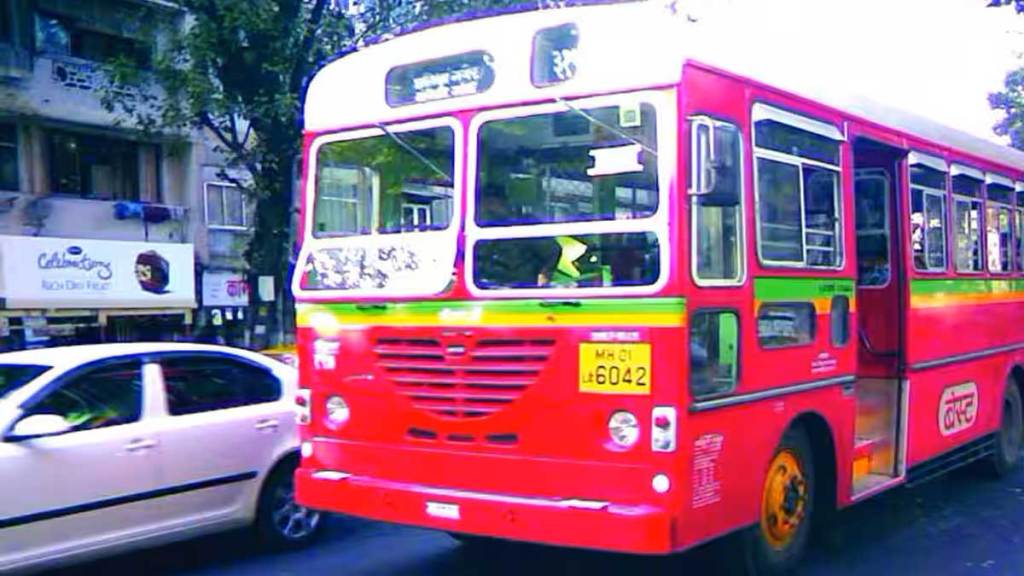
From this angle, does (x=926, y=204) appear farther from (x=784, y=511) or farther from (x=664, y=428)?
(x=664, y=428)

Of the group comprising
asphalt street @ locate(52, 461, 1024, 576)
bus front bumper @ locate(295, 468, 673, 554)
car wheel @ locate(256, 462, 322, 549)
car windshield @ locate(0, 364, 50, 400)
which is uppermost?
car windshield @ locate(0, 364, 50, 400)

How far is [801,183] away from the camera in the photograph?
600 cm

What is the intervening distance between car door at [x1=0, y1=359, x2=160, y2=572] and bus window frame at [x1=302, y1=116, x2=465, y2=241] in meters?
1.48

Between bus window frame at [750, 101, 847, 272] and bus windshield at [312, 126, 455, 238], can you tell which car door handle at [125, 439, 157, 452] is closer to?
bus windshield at [312, 126, 455, 238]

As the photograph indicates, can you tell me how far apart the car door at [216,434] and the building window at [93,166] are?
1576 centimetres

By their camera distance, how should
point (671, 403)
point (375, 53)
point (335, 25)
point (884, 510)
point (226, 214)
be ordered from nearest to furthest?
point (671, 403) < point (375, 53) < point (884, 510) < point (335, 25) < point (226, 214)

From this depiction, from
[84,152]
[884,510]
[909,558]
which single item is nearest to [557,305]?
[909,558]

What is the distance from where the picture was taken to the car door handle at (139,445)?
6.17m

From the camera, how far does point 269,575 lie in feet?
21.4

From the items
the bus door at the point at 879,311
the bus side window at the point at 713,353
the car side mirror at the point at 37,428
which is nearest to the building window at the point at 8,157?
the car side mirror at the point at 37,428

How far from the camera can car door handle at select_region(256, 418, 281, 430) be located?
7.02 m

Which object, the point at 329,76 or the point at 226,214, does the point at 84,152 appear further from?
the point at 329,76

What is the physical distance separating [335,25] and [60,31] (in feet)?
28.2

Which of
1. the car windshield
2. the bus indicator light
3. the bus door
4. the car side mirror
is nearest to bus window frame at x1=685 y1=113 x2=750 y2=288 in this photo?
the bus indicator light
